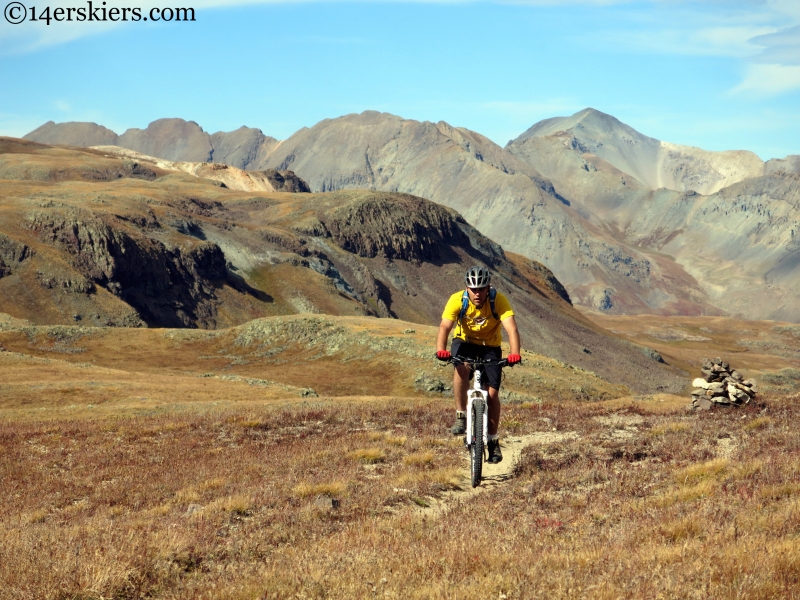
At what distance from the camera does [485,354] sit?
14.1 meters

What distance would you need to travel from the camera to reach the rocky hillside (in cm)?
12069

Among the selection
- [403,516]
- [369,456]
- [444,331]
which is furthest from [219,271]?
[403,516]

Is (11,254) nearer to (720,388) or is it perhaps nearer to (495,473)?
(720,388)

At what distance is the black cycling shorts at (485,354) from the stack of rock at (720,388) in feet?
39.3

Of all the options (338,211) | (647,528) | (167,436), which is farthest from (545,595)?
(338,211)

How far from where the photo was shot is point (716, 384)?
938 inches

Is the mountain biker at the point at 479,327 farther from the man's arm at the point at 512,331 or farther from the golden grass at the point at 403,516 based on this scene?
the golden grass at the point at 403,516

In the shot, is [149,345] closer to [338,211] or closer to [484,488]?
[484,488]

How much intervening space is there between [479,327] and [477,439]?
211 centimetres

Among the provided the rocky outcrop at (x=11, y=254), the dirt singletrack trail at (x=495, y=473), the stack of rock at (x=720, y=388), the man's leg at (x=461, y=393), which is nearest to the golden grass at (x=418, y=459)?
the dirt singletrack trail at (x=495, y=473)

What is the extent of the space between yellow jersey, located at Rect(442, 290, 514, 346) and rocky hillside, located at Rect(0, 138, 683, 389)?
11059 cm

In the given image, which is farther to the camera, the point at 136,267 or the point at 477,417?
the point at 136,267

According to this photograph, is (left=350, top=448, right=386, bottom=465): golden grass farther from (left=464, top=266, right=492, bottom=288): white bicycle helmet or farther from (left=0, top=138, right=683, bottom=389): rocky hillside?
(left=0, top=138, right=683, bottom=389): rocky hillside

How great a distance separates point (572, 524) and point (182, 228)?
6326 inches
